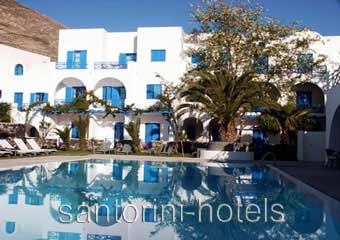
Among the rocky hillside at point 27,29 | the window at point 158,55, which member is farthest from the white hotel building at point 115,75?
the rocky hillside at point 27,29

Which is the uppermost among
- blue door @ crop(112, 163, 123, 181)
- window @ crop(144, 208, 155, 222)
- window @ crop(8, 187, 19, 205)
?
window @ crop(144, 208, 155, 222)

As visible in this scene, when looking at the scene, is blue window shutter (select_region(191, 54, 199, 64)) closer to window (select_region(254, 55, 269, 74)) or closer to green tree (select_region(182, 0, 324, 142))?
green tree (select_region(182, 0, 324, 142))

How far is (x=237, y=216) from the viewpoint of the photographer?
755 cm

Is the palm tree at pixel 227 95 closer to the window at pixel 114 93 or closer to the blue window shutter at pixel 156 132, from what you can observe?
the blue window shutter at pixel 156 132

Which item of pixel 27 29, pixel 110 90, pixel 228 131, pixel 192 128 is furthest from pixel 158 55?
pixel 27 29

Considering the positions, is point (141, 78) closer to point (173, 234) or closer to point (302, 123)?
point (302, 123)

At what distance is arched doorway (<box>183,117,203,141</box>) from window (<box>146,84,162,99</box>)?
2899mm

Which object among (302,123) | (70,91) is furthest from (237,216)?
(70,91)

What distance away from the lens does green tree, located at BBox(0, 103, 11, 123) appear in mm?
28423

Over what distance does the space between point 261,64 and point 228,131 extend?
7173mm

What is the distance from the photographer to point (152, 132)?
27641 millimetres

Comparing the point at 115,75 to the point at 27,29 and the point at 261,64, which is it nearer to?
the point at 261,64

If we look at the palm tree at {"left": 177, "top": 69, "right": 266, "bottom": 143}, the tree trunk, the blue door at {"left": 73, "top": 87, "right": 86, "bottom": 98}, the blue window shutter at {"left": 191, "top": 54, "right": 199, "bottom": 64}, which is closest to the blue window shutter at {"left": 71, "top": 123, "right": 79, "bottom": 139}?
the blue door at {"left": 73, "top": 87, "right": 86, "bottom": 98}

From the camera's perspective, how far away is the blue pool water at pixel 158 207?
6195 millimetres
